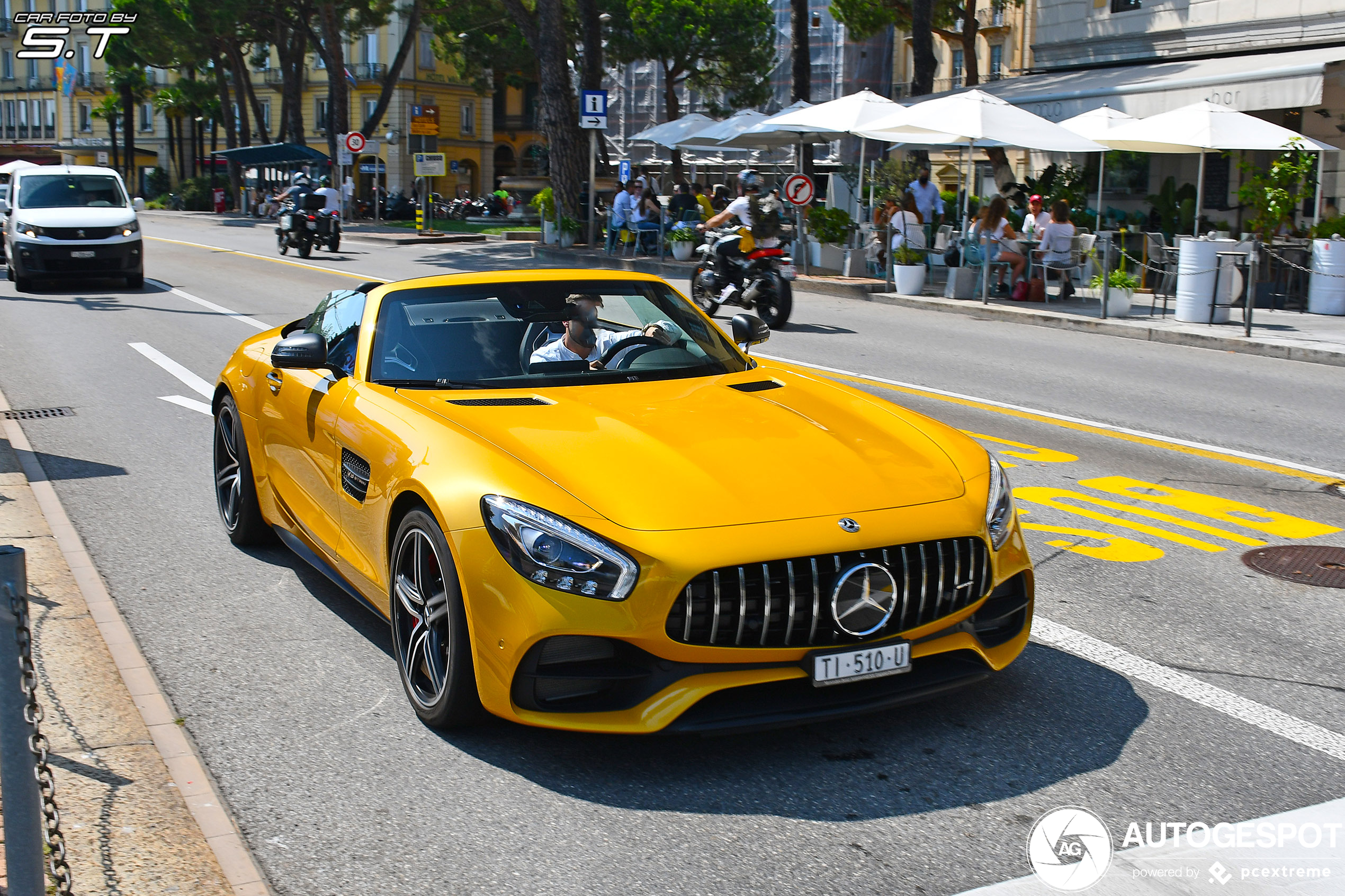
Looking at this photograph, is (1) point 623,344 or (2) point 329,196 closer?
(1) point 623,344

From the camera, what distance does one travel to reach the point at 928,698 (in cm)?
406

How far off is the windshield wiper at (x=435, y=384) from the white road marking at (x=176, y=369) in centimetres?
615

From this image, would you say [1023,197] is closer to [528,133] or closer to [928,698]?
[928,698]

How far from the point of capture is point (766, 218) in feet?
55.5

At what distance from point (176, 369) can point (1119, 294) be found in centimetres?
1193

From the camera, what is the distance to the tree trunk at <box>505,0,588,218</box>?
29234mm

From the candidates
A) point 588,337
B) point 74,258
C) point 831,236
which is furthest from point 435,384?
point 831,236

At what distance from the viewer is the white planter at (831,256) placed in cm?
2470

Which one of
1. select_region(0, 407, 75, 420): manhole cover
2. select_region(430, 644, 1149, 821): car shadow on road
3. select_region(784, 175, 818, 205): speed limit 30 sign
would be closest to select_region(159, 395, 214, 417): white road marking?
select_region(0, 407, 75, 420): manhole cover

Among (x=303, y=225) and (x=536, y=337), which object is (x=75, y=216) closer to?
(x=303, y=225)

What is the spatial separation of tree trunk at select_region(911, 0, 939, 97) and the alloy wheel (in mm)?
30539

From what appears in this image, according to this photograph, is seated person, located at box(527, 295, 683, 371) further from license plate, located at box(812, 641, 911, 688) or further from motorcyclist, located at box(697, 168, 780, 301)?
motorcyclist, located at box(697, 168, 780, 301)

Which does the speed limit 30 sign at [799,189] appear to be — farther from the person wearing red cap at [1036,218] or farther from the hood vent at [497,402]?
the hood vent at [497,402]

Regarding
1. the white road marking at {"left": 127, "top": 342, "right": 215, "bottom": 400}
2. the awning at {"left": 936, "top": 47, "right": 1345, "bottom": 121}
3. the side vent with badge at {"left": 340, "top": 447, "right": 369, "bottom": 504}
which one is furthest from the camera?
the awning at {"left": 936, "top": 47, "right": 1345, "bottom": 121}
